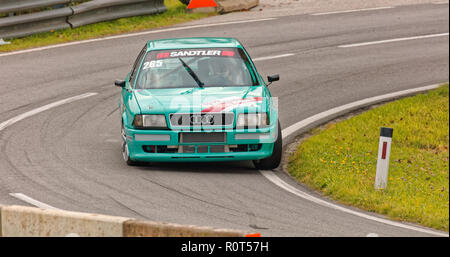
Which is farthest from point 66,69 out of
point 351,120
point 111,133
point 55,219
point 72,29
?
point 55,219

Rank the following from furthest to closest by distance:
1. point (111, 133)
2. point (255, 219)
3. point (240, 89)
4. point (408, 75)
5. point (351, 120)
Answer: point (408, 75) < point (351, 120) < point (111, 133) < point (240, 89) < point (255, 219)

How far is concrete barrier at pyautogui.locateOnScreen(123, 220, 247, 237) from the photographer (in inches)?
247

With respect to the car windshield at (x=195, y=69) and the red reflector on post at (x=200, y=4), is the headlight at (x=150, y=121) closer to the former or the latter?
the car windshield at (x=195, y=69)

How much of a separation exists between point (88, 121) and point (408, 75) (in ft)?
22.8

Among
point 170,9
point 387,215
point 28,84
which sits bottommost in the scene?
point 387,215

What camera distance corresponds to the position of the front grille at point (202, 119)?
10.1 meters

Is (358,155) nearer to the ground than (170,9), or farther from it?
nearer to the ground

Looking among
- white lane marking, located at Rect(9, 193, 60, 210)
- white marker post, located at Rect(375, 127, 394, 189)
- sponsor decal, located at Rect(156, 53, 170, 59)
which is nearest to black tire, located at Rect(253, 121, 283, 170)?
white marker post, located at Rect(375, 127, 394, 189)

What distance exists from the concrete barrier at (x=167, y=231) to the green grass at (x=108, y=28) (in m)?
12.2

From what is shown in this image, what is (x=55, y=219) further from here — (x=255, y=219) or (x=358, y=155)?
(x=358, y=155)

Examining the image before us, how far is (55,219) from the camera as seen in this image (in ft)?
22.8

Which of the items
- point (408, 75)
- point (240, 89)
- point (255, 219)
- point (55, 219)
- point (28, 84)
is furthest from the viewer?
point (408, 75)

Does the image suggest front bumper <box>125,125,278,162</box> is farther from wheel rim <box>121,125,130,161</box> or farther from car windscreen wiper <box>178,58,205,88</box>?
car windscreen wiper <box>178,58,205,88</box>

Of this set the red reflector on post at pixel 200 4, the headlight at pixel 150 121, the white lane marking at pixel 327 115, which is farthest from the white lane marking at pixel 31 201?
the red reflector on post at pixel 200 4
